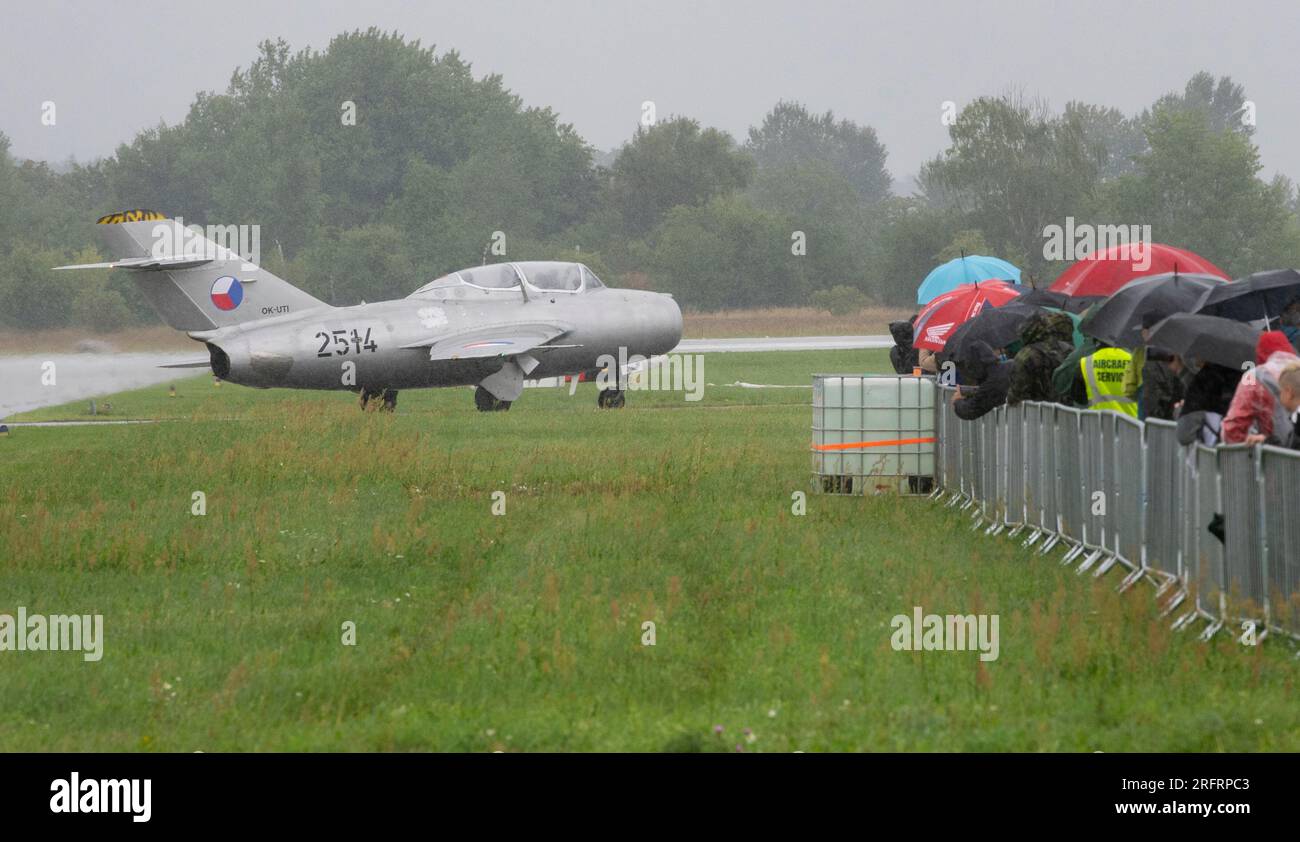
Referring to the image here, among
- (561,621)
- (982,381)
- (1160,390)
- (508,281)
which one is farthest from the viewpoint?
(508,281)

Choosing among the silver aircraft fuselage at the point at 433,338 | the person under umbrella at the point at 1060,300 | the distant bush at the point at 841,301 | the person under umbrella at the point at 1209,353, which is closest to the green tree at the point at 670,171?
the distant bush at the point at 841,301

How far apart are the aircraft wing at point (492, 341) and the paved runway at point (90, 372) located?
30.0 feet

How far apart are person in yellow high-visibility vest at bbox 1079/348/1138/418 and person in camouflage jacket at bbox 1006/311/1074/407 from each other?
911mm

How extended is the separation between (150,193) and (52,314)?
41.6 m

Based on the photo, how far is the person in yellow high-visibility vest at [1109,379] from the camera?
11.8m

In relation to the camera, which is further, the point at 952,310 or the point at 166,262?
the point at 166,262

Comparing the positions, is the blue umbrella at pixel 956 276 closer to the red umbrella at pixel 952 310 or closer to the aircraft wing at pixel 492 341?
the red umbrella at pixel 952 310

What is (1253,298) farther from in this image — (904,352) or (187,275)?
(187,275)

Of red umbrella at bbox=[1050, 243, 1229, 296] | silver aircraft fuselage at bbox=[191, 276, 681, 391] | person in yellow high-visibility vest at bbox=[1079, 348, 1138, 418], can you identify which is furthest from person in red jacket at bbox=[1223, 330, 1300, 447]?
silver aircraft fuselage at bbox=[191, 276, 681, 391]

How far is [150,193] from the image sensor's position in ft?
335

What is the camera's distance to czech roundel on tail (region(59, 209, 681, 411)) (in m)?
27.1

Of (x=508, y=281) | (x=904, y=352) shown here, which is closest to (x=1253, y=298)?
(x=904, y=352)

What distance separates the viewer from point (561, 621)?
9.77m

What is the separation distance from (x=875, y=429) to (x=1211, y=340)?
6495 mm
